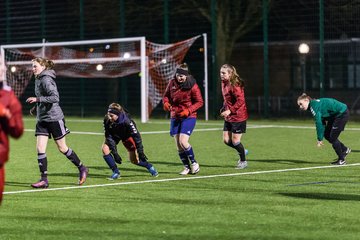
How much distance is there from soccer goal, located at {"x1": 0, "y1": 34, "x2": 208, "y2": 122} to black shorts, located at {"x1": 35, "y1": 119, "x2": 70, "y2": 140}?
55.7 feet

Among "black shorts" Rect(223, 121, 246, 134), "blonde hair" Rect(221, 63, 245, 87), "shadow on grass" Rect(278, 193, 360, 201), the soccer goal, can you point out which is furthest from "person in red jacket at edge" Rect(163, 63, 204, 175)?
the soccer goal

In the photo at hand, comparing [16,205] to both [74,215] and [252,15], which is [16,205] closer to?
[74,215]

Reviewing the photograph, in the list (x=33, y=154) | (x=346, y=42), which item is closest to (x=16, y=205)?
(x=33, y=154)

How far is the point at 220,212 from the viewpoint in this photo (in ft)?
33.3

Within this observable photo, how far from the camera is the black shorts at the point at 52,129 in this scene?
42.6 feet

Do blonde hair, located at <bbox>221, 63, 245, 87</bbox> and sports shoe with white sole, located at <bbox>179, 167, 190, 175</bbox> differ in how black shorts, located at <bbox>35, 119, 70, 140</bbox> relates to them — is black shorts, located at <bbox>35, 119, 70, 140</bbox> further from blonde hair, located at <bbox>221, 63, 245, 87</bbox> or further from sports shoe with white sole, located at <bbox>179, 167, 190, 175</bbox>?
blonde hair, located at <bbox>221, 63, 245, 87</bbox>

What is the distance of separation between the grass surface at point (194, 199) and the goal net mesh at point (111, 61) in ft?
38.7

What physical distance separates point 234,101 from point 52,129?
374 cm

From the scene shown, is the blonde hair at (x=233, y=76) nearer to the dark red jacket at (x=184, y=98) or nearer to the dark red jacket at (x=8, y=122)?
the dark red jacket at (x=184, y=98)

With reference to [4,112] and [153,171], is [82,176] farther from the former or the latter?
[4,112]

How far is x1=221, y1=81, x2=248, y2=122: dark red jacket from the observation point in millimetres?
15430

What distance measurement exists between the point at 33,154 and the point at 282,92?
22.5m

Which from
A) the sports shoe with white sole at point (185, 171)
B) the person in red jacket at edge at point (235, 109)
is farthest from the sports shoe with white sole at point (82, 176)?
the person in red jacket at edge at point (235, 109)

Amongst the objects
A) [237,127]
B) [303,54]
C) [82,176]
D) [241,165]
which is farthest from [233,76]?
[303,54]
